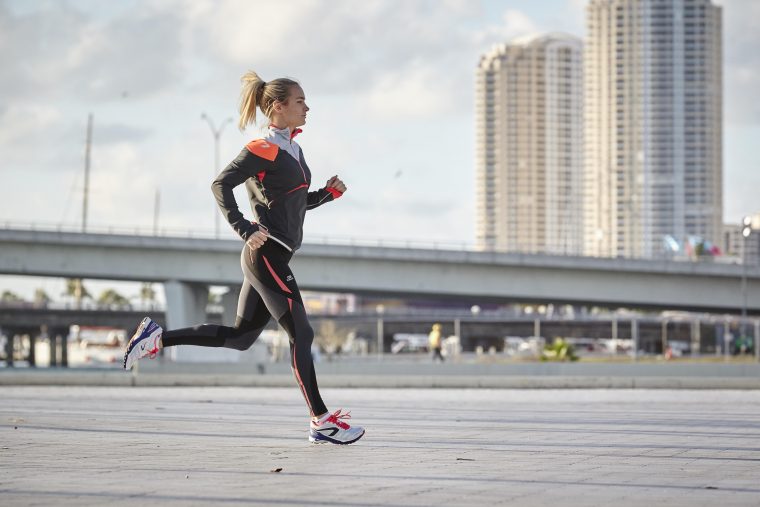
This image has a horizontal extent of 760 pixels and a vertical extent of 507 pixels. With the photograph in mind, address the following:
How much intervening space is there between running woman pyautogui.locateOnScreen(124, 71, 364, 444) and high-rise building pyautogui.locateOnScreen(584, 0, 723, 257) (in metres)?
168

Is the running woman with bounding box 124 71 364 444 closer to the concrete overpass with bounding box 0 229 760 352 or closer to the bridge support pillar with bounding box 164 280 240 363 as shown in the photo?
the bridge support pillar with bounding box 164 280 240 363

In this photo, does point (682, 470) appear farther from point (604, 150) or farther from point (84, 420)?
point (604, 150)

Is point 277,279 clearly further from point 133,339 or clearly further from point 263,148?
point 133,339

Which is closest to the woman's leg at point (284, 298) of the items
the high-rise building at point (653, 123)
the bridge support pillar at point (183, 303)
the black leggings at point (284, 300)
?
the black leggings at point (284, 300)

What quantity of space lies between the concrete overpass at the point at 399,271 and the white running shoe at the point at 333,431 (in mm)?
48201

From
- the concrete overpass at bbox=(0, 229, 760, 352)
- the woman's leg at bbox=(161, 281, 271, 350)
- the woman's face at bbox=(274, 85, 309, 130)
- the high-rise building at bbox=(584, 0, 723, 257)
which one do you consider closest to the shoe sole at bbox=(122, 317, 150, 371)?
the woman's leg at bbox=(161, 281, 271, 350)

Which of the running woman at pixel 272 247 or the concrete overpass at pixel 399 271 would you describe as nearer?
the running woman at pixel 272 247

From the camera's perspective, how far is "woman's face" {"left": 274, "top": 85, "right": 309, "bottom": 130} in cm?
784

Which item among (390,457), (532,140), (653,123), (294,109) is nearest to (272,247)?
(294,109)

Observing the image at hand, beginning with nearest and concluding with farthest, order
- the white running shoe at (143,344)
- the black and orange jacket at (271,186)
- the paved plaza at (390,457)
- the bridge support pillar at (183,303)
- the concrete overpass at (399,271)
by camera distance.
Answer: the paved plaza at (390,457), the black and orange jacket at (271,186), the white running shoe at (143,344), the concrete overpass at (399,271), the bridge support pillar at (183,303)

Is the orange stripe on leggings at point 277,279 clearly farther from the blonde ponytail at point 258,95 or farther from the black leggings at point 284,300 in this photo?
the blonde ponytail at point 258,95

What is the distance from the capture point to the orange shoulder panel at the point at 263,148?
757cm

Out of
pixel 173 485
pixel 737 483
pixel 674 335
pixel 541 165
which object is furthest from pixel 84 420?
pixel 541 165

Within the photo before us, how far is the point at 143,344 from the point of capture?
7703 millimetres
